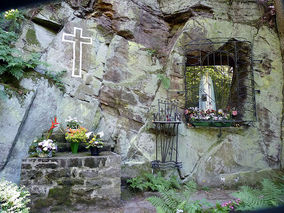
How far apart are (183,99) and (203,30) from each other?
180 centimetres

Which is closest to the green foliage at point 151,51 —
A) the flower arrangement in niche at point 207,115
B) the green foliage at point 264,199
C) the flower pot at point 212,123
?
the flower arrangement in niche at point 207,115

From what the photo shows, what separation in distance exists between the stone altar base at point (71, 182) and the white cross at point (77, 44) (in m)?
2.13

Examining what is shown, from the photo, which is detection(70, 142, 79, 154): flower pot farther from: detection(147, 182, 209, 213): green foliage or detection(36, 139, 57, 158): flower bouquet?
detection(147, 182, 209, 213): green foliage

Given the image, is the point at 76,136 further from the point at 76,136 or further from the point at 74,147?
the point at 74,147

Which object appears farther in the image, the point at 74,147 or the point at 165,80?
the point at 165,80

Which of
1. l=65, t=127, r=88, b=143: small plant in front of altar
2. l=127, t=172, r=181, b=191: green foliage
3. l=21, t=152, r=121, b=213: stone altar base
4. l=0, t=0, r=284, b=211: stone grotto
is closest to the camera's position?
l=21, t=152, r=121, b=213: stone altar base

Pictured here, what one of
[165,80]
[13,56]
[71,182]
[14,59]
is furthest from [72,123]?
[165,80]

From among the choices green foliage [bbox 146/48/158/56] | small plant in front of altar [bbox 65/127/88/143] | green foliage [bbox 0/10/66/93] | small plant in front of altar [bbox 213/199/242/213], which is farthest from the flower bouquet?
green foliage [bbox 146/48/158/56]

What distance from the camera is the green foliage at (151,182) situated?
4.06 m

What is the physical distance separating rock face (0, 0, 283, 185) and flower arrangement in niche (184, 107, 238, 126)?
0.64 feet

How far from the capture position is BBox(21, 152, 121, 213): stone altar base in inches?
127

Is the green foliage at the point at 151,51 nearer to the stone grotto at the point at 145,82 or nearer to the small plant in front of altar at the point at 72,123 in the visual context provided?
the stone grotto at the point at 145,82

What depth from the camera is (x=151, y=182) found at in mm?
4250

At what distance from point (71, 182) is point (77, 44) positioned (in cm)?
309
